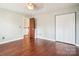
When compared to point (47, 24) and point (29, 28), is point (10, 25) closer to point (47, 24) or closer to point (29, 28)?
point (29, 28)

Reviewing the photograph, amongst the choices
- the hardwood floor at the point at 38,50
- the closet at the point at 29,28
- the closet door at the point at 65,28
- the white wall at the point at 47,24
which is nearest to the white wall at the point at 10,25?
the closet at the point at 29,28

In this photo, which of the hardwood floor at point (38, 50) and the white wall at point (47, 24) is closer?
the hardwood floor at point (38, 50)

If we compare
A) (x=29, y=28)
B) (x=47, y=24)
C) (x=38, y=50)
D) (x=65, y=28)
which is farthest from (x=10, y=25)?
(x=65, y=28)

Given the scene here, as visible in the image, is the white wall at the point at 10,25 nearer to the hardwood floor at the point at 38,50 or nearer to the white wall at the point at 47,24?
the hardwood floor at the point at 38,50

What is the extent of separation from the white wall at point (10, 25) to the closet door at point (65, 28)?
8.21ft

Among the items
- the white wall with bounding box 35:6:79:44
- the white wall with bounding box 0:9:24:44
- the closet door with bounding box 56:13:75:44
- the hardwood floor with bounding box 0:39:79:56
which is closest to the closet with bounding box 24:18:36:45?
the white wall with bounding box 35:6:79:44

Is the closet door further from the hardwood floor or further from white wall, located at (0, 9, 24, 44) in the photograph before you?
white wall, located at (0, 9, 24, 44)

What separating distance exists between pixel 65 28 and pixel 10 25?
3.06m

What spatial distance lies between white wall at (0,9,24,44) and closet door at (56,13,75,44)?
2.50 metres

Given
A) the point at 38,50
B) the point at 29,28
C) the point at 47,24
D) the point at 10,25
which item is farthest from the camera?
the point at 29,28

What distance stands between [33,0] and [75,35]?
3349mm

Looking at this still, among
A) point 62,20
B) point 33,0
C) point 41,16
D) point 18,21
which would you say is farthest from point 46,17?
point 33,0

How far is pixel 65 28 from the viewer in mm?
4648

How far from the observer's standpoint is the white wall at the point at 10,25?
4.56 metres
